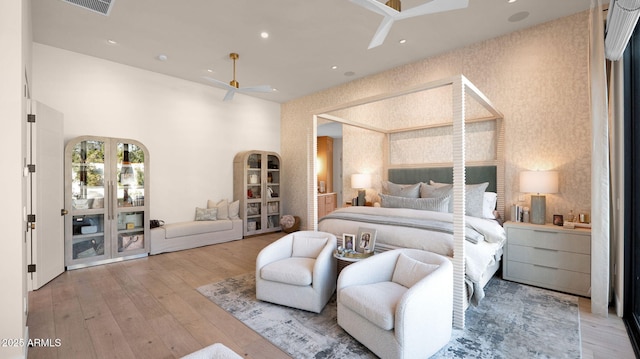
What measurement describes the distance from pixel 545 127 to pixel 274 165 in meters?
5.03

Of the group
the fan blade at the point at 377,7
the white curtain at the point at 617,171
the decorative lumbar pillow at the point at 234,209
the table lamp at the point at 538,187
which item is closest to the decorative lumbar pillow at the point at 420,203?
the table lamp at the point at 538,187

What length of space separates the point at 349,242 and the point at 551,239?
226cm

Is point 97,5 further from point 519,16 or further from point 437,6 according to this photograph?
point 519,16

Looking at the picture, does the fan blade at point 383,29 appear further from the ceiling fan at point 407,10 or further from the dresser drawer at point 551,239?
the dresser drawer at point 551,239

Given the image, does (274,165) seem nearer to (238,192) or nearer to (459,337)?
(238,192)

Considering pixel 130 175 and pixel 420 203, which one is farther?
pixel 130 175

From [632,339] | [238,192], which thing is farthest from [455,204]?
[238,192]

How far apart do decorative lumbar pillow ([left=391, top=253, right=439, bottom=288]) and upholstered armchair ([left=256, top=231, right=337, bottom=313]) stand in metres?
0.67

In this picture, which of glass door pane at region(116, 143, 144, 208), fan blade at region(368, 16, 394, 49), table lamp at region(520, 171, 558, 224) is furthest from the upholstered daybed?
table lamp at region(520, 171, 558, 224)

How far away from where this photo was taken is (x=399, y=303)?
70.4 inches

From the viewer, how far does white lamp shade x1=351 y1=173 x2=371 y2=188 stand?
5086 mm

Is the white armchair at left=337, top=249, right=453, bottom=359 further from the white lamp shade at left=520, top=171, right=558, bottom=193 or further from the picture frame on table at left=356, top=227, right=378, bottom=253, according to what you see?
the white lamp shade at left=520, top=171, right=558, bottom=193

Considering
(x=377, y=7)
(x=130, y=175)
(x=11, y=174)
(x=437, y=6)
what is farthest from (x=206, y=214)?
(x=437, y=6)

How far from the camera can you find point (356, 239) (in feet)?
9.87
